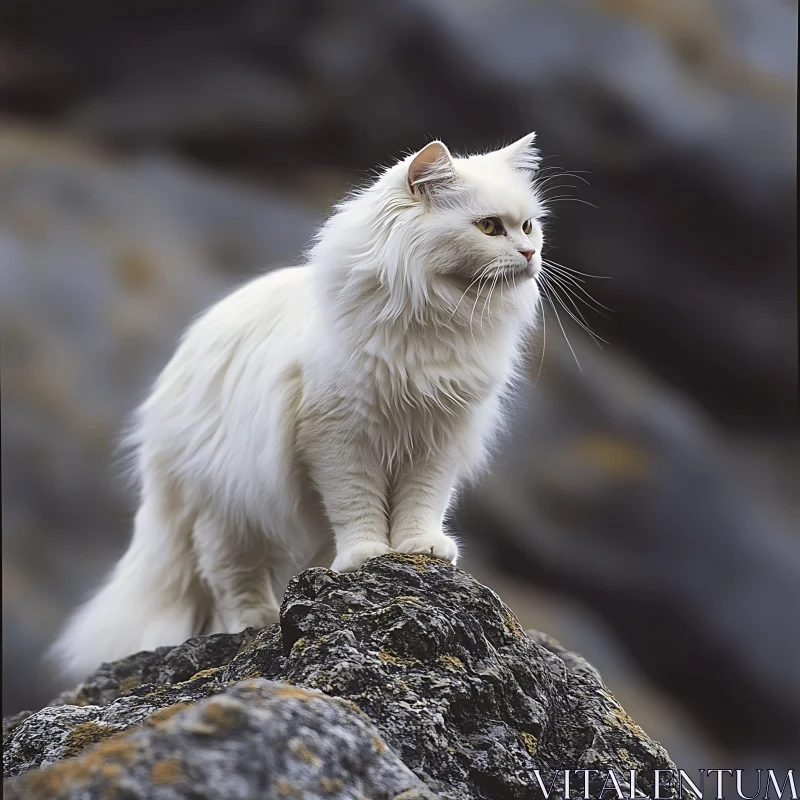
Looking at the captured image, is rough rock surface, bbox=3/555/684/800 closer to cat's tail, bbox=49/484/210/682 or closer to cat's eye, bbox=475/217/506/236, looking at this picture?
cat's tail, bbox=49/484/210/682

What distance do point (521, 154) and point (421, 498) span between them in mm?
786

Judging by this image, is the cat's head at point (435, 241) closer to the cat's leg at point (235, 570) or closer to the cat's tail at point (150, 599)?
the cat's leg at point (235, 570)

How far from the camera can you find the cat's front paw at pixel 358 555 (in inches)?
69.2

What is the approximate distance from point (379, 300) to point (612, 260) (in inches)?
113

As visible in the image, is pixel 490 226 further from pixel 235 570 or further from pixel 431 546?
pixel 235 570

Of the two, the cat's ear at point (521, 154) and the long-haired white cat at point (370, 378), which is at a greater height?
the cat's ear at point (521, 154)

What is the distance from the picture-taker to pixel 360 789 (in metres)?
1.04

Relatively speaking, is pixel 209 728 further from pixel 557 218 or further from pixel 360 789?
pixel 557 218

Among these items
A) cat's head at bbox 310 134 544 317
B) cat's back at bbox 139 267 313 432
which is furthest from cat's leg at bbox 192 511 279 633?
cat's head at bbox 310 134 544 317

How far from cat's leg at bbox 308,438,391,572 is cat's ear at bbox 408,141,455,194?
550 mm

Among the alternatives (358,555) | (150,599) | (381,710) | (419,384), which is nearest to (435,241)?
(419,384)

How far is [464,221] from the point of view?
1.79 m

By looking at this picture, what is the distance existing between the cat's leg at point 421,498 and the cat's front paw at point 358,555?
60 millimetres

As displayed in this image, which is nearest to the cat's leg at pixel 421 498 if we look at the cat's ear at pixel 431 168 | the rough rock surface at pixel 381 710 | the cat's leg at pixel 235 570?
the rough rock surface at pixel 381 710
